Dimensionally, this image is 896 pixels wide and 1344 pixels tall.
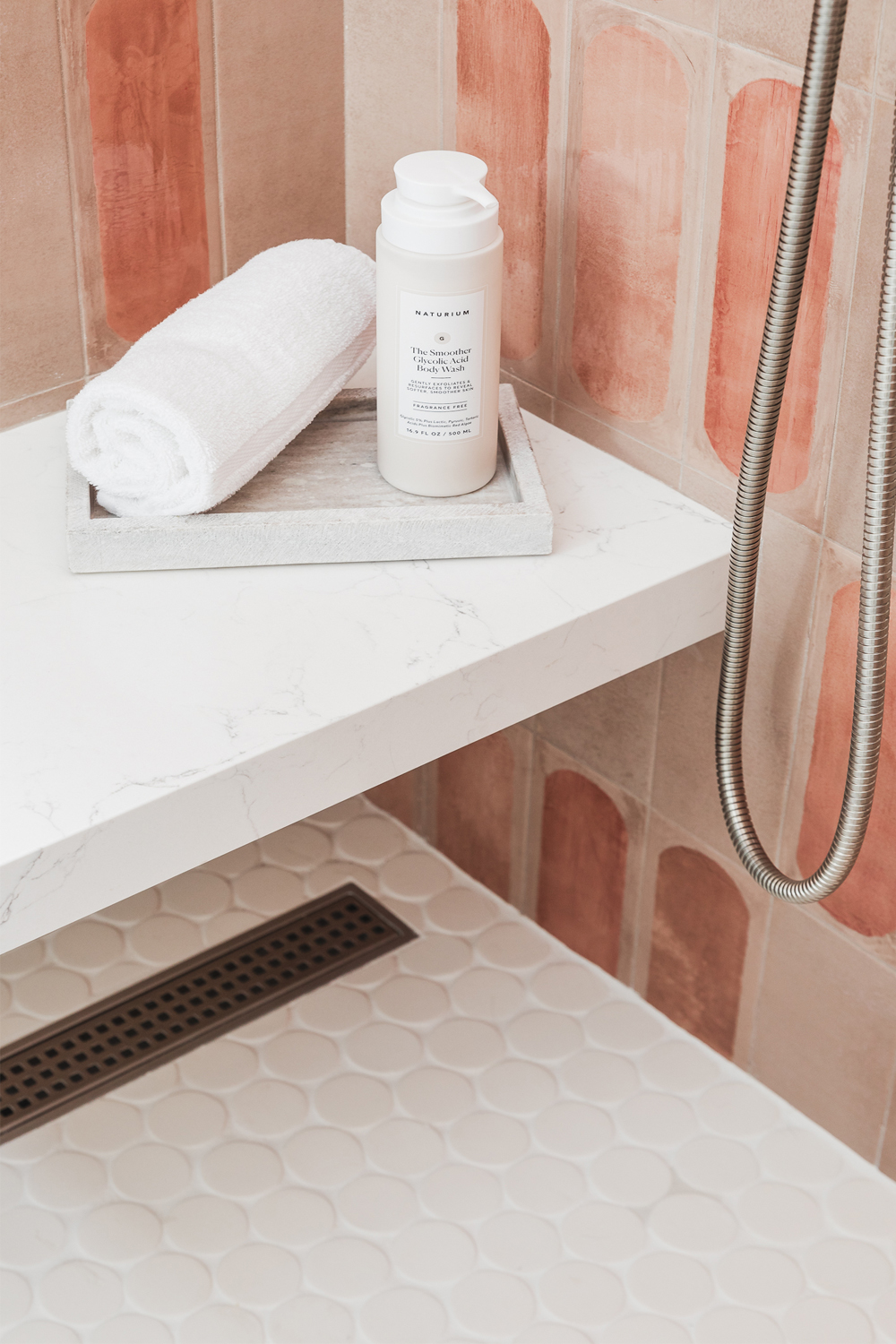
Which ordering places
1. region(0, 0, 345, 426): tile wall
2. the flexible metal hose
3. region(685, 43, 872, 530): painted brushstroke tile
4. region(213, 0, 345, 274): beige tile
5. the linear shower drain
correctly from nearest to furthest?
the flexible metal hose, region(685, 43, 872, 530): painted brushstroke tile, region(0, 0, 345, 426): tile wall, region(213, 0, 345, 274): beige tile, the linear shower drain

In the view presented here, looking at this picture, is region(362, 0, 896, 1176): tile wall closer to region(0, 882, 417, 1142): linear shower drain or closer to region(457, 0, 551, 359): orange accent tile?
region(457, 0, 551, 359): orange accent tile

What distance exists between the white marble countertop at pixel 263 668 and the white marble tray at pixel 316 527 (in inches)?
0.6

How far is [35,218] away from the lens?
51.6 inches

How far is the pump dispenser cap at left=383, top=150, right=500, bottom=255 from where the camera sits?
1.09 meters

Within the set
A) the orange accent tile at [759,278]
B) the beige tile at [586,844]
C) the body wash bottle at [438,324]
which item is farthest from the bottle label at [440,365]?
the beige tile at [586,844]

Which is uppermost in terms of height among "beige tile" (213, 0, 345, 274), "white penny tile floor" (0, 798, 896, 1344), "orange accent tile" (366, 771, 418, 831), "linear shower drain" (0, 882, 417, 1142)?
"beige tile" (213, 0, 345, 274)

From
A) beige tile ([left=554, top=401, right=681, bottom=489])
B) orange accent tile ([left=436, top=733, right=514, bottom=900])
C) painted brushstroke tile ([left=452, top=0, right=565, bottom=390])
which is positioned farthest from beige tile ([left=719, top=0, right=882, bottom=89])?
orange accent tile ([left=436, top=733, right=514, bottom=900])

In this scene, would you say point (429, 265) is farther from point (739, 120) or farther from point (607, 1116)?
point (607, 1116)

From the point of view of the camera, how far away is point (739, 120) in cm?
112

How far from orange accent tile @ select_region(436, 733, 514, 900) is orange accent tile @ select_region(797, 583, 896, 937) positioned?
1.32 feet

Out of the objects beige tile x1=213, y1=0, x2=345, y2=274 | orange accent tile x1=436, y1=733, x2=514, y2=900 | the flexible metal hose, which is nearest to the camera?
the flexible metal hose

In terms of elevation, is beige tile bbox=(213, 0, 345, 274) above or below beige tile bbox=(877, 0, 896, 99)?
below

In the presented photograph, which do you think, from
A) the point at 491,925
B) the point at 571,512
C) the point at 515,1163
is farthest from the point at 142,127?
the point at 515,1163

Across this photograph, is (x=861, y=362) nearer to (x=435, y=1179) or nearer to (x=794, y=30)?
(x=794, y=30)
